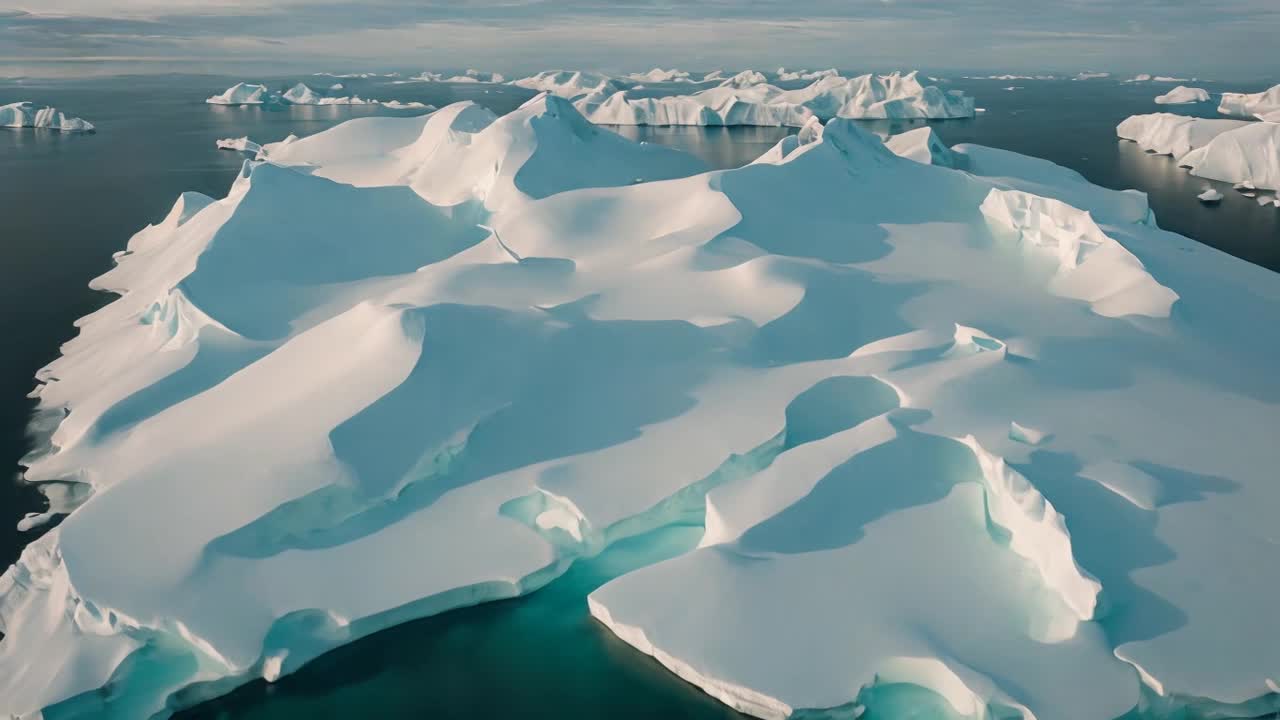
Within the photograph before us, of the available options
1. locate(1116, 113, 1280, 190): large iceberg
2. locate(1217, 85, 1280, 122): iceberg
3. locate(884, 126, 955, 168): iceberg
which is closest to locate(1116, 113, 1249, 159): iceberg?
locate(1116, 113, 1280, 190): large iceberg

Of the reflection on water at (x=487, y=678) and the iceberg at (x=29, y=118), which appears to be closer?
the reflection on water at (x=487, y=678)

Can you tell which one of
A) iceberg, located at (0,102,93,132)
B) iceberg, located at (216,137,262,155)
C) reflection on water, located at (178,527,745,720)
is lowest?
reflection on water, located at (178,527,745,720)

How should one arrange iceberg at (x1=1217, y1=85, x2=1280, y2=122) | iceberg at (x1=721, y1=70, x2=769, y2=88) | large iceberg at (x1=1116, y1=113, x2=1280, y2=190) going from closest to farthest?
large iceberg at (x1=1116, y1=113, x2=1280, y2=190) → iceberg at (x1=1217, y1=85, x2=1280, y2=122) → iceberg at (x1=721, y1=70, x2=769, y2=88)

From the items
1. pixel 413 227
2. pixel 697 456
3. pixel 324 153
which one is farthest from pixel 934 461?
pixel 324 153

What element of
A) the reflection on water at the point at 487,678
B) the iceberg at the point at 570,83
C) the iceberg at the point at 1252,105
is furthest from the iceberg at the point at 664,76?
the reflection on water at the point at 487,678

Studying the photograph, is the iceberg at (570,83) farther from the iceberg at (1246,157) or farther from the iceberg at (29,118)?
the iceberg at (1246,157)

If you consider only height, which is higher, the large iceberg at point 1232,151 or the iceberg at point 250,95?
the iceberg at point 250,95

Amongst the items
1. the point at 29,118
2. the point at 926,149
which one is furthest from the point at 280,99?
the point at 926,149

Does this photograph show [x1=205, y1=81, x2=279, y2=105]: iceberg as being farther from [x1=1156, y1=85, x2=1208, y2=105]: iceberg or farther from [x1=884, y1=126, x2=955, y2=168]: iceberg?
[x1=1156, y1=85, x2=1208, y2=105]: iceberg
